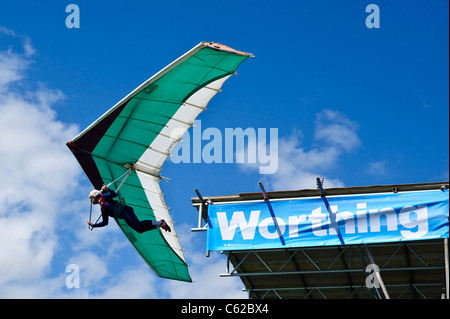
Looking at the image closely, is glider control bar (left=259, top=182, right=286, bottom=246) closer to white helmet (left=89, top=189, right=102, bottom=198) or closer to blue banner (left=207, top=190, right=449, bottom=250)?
blue banner (left=207, top=190, right=449, bottom=250)

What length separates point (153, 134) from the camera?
19.2 metres

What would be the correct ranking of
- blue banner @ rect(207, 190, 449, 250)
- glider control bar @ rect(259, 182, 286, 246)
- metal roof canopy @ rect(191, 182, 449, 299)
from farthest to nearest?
glider control bar @ rect(259, 182, 286, 246) < metal roof canopy @ rect(191, 182, 449, 299) < blue banner @ rect(207, 190, 449, 250)

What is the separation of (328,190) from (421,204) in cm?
276

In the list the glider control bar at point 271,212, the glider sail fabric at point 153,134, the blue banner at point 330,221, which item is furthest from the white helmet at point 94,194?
the glider control bar at point 271,212

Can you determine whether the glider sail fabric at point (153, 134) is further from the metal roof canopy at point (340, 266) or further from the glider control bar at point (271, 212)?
the glider control bar at point (271, 212)

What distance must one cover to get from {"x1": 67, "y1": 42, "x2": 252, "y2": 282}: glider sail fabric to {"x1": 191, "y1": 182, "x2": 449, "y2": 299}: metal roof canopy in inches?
71.1

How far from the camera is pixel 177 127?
62.7 feet

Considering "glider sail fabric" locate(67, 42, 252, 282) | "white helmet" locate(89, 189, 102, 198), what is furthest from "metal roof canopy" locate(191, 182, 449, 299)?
"white helmet" locate(89, 189, 102, 198)

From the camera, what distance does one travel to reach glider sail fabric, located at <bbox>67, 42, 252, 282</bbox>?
17391mm

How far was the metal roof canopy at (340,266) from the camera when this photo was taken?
1880 centimetres

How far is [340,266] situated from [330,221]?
2438 millimetres
